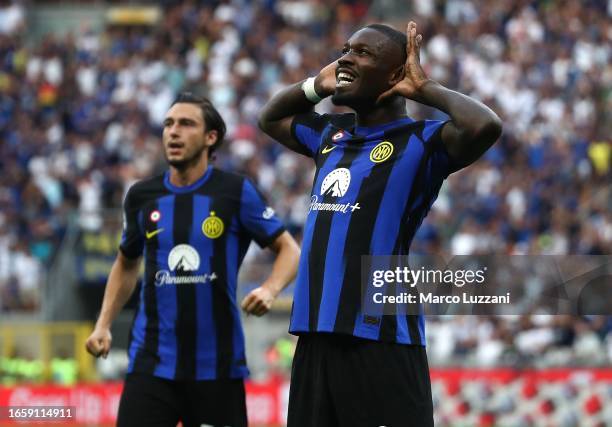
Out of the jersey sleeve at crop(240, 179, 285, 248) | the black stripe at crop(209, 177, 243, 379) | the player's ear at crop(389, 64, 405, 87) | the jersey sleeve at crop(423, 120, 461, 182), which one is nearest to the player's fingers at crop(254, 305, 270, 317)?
the black stripe at crop(209, 177, 243, 379)

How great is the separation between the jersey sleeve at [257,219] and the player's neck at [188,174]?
28 cm

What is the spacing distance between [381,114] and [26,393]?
11.4 metres

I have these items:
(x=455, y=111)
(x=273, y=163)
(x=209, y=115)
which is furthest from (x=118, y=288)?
(x=273, y=163)

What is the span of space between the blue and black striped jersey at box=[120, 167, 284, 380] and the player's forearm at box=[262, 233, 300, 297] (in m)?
0.10

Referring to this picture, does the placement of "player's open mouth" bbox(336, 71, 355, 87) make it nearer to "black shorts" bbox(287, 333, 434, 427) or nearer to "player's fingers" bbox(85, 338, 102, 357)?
"black shorts" bbox(287, 333, 434, 427)

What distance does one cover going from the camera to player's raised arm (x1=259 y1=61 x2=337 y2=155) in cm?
571

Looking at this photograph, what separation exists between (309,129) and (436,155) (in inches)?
31.0

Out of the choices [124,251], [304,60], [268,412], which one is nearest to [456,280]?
[124,251]

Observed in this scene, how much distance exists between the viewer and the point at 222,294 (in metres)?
6.87

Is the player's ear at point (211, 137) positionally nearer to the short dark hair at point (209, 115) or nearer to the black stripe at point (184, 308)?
the short dark hair at point (209, 115)

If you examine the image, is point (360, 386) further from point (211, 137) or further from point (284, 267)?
point (211, 137)

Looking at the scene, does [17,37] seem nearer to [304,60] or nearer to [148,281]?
[304,60]

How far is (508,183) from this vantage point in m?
18.2

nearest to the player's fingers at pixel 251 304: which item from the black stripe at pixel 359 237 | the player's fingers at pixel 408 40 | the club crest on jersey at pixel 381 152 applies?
the black stripe at pixel 359 237
